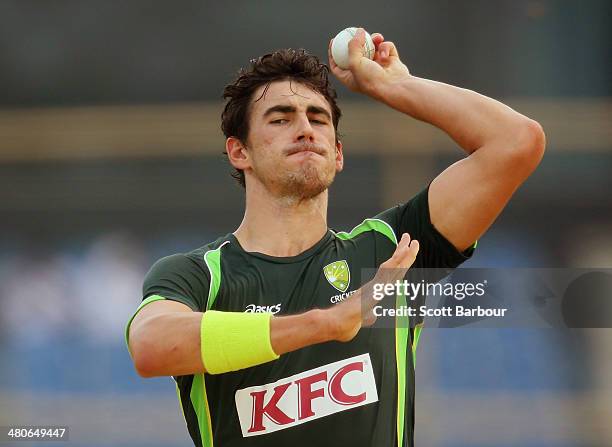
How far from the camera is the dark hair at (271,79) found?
3.63m

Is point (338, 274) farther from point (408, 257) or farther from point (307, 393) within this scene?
point (408, 257)

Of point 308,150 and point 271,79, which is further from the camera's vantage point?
point 271,79

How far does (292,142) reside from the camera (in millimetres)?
3416

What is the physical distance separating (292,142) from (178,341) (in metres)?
0.99

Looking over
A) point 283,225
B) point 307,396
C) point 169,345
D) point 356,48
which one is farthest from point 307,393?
point 356,48

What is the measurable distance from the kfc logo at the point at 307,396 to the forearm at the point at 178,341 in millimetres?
378

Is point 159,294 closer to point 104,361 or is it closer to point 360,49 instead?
point 360,49

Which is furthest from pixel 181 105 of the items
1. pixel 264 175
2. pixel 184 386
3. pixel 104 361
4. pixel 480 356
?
pixel 184 386

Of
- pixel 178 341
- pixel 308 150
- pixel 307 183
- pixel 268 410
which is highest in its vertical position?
pixel 308 150

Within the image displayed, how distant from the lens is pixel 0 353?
6.26 metres

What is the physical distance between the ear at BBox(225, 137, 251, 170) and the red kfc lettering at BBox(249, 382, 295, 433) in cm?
→ 94

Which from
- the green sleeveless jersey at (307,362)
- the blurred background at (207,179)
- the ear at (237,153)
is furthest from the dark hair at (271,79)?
the blurred background at (207,179)

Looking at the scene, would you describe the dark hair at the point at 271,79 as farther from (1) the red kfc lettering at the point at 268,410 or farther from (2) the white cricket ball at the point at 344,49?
(1) the red kfc lettering at the point at 268,410

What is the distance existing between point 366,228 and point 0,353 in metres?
3.72
